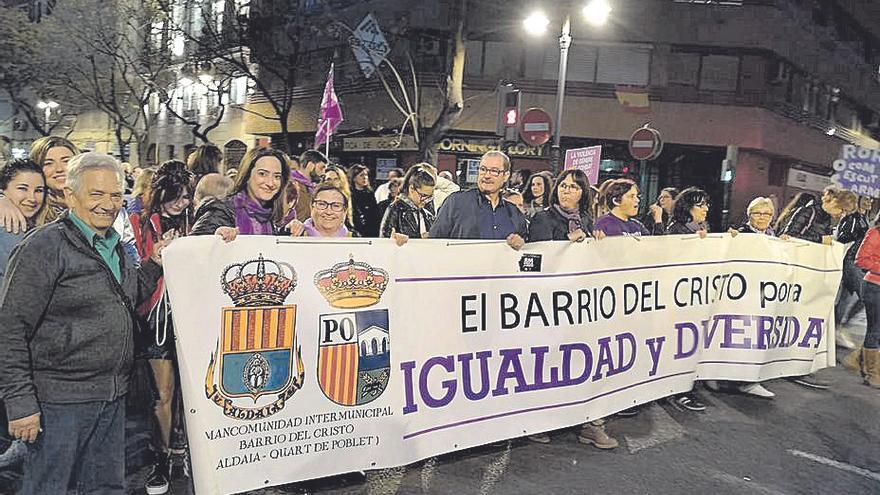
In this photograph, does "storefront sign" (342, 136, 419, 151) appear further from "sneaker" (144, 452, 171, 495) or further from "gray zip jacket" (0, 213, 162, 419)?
"gray zip jacket" (0, 213, 162, 419)

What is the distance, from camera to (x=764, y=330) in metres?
5.90

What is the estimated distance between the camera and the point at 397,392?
12.7 ft

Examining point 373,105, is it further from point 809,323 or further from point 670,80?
point 809,323

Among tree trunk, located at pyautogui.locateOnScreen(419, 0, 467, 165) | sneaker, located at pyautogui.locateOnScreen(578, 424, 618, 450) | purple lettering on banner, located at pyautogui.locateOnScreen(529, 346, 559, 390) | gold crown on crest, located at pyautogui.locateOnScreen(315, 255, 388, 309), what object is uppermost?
tree trunk, located at pyautogui.locateOnScreen(419, 0, 467, 165)

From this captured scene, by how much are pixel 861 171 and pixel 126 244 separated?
32.9ft

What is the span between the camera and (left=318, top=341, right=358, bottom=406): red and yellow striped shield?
3.58 meters

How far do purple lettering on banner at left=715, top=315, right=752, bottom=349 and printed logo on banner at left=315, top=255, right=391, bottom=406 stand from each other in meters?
3.29

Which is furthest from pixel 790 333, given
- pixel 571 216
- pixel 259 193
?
pixel 259 193

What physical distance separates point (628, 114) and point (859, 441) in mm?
18419

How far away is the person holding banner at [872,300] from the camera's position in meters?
6.75

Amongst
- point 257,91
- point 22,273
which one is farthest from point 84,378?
point 257,91

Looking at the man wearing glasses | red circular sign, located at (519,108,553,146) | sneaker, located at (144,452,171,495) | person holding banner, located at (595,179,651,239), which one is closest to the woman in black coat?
person holding banner, located at (595,179,651,239)

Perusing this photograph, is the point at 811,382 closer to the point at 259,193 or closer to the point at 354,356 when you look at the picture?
the point at 354,356

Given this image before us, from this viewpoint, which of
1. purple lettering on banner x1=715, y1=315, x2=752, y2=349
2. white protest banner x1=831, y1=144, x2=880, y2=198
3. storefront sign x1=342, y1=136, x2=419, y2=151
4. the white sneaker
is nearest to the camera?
purple lettering on banner x1=715, y1=315, x2=752, y2=349
